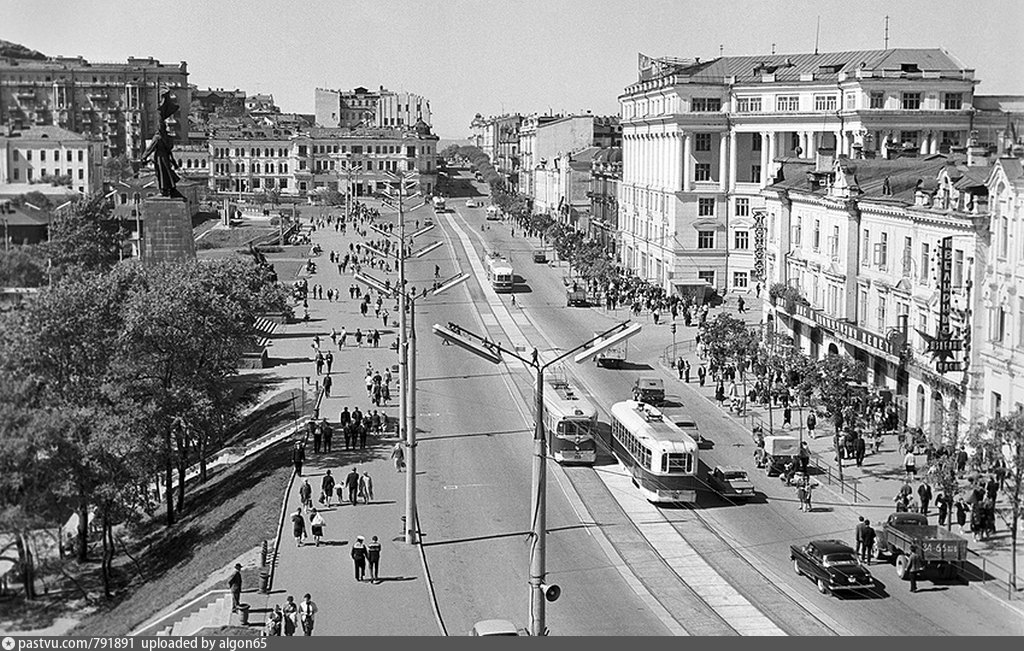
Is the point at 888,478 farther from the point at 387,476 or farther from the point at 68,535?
the point at 68,535

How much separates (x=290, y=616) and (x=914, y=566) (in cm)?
1280

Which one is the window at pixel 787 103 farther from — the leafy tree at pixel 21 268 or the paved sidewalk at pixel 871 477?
the leafy tree at pixel 21 268

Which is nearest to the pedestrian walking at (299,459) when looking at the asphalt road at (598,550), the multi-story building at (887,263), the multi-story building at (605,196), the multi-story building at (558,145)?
the asphalt road at (598,550)

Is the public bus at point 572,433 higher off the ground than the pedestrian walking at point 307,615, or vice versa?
the public bus at point 572,433

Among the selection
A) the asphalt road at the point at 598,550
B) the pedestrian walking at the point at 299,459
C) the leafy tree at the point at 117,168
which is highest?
the leafy tree at the point at 117,168

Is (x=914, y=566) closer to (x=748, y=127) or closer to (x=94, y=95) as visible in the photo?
(x=94, y=95)

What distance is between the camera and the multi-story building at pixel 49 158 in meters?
40.5

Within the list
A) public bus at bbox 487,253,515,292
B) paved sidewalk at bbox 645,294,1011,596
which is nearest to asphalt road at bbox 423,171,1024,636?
paved sidewalk at bbox 645,294,1011,596

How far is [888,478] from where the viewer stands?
128 feet

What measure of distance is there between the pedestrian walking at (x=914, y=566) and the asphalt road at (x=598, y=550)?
0.27m

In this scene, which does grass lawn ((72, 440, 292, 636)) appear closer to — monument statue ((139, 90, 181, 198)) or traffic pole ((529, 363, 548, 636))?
traffic pole ((529, 363, 548, 636))

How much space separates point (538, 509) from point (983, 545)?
1369 cm

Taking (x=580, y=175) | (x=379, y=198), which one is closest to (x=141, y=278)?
(x=580, y=175)

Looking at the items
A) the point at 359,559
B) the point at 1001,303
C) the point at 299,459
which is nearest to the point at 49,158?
the point at 299,459
